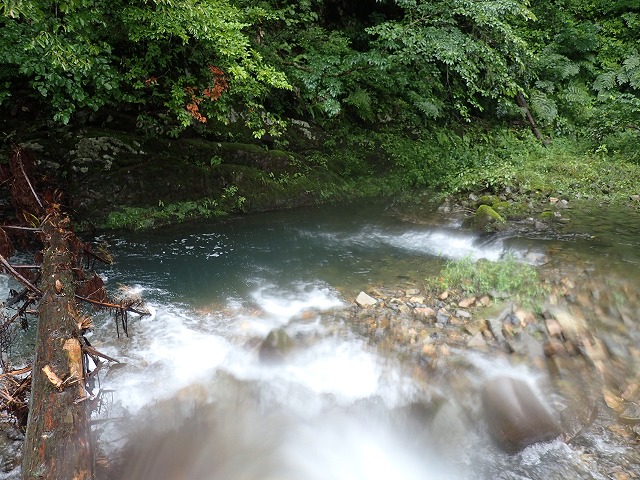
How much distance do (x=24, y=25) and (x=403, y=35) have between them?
21.1 feet

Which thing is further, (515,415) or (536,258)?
(536,258)

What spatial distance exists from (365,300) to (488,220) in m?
3.58

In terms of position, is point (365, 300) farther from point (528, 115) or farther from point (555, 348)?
point (528, 115)

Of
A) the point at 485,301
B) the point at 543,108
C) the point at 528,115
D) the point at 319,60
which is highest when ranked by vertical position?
the point at 319,60

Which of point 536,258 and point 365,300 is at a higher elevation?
point 536,258

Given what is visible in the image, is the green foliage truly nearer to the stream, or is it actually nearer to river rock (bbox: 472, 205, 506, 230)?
the stream

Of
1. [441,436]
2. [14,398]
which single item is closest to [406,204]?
[441,436]

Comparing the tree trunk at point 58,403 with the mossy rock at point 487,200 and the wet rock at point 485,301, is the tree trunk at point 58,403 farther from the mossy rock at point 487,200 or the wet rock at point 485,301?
the mossy rock at point 487,200

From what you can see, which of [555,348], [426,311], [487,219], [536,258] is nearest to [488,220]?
[487,219]

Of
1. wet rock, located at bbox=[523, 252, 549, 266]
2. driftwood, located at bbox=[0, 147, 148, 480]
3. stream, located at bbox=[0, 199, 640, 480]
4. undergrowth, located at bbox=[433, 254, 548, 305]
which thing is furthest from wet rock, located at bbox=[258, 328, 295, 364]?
wet rock, located at bbox=[523, 252, 549, 266]

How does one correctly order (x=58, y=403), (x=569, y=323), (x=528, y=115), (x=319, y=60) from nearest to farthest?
(x=58, y=403) < (x=569, y=323) < (x=319, y=60) < (x=528, y=115)

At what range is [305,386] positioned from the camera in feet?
13.6

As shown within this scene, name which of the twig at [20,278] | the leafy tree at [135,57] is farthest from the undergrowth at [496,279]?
the twig at [20,278]

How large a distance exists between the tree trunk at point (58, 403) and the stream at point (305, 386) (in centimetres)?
92
